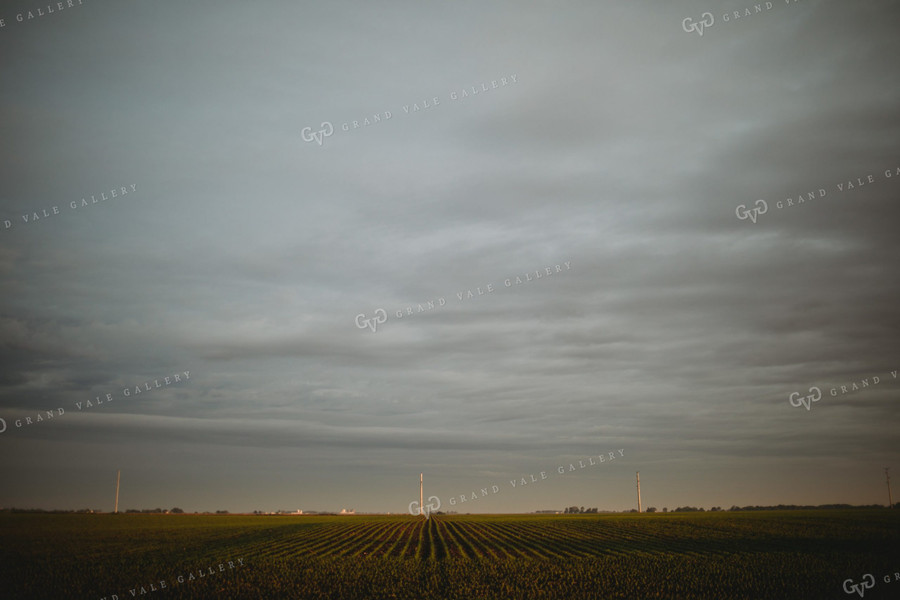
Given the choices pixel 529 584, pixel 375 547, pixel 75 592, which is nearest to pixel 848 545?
pixel 529 584

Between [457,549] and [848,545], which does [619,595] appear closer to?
[457,549]

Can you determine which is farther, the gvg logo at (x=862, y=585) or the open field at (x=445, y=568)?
the gvg logo at (x=862, y=585)

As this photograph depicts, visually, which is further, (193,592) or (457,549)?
(457,549)

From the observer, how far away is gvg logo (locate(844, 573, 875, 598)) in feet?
107

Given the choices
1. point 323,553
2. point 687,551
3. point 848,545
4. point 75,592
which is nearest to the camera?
point 75,592

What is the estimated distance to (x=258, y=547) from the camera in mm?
57250

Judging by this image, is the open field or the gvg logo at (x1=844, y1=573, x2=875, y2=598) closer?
the open field

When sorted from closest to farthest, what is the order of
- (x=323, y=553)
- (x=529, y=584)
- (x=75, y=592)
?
(x=75, y=592), (x=529, y=584), (x=323, y=553)

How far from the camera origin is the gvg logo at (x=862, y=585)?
1288 inches

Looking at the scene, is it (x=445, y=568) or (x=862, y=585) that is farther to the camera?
(x=445, y=568)

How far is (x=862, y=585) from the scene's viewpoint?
3447 cm

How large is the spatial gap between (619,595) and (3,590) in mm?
32983

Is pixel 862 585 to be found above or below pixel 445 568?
below

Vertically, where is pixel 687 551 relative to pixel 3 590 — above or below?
below
